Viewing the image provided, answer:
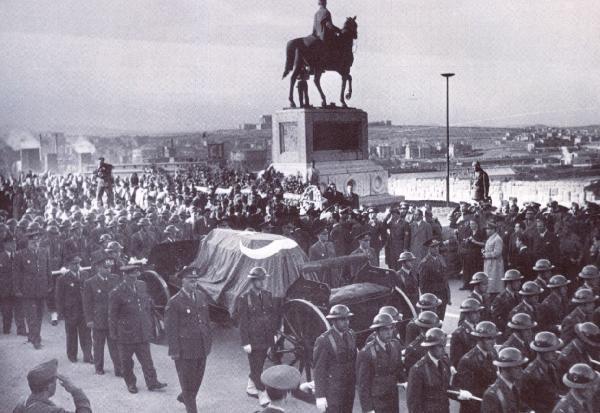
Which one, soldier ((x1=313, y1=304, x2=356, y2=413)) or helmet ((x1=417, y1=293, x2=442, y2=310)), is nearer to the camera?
soldier ((x1=313, y1=304, x2=356, y2=413))

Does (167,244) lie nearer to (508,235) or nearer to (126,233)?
(126,233)

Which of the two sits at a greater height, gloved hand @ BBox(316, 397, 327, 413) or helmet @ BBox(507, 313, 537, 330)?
helmet @ BBox(507, 313, 537, 330)

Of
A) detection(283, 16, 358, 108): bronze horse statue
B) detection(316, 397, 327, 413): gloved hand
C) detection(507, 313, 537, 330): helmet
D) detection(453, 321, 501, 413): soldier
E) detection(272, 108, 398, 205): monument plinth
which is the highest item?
detection(283, 16, 358, 108): bronze horse statue

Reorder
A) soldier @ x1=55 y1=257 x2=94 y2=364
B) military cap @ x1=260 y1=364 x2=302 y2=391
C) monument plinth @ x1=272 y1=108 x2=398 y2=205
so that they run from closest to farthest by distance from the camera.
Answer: military cap @ x1=260 y1=364 x2=302 y2=391 < soldier @ x1=55 y1=257 x2=94 y2=364 < monument plinth @ x1=272 y1=108 x2=398 y2=205

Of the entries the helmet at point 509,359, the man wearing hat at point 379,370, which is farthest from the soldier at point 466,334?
the helmet at point 509,359

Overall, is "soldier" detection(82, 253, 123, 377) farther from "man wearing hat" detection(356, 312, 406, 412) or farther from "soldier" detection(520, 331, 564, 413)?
"soldier" detection(520, 331, 564, 413)

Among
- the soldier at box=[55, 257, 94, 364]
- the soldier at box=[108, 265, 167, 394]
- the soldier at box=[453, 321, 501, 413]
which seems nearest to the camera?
the soldier at box=[453, 321, 501, 413]

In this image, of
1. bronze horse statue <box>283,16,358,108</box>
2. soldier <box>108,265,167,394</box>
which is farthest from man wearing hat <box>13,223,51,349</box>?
bronze horse statue <box>283,16,358,108</box>

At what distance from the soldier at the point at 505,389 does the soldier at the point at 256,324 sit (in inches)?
115

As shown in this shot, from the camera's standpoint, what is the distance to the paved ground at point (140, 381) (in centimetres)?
662

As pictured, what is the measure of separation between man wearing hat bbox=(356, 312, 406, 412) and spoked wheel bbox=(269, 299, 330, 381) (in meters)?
1.36

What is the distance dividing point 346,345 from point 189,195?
46.1ft

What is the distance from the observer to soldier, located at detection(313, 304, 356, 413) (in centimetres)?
557

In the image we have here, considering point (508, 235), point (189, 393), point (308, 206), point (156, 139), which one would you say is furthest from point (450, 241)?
point (156, 139)
